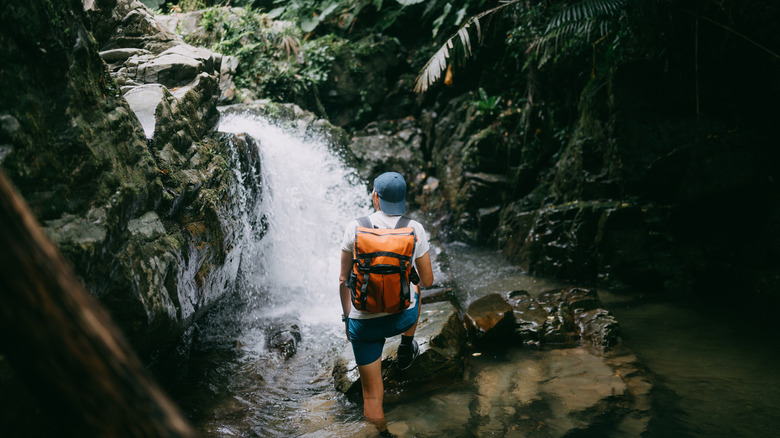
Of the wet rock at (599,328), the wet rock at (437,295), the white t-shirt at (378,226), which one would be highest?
the white t-shirt at (378,226)

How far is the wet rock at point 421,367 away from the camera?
4.03 meters

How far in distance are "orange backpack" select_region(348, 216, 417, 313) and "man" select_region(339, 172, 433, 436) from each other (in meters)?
0.14

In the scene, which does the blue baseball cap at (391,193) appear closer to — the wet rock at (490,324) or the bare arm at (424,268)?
the bare arm at (424,268)

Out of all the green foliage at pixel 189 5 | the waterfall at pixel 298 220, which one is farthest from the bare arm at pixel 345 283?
the green foliage at pixel 189 5

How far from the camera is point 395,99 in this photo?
12.3 meters

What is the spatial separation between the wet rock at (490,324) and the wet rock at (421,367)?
0.47 metres

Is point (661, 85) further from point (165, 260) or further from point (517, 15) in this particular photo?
point (165, 260)

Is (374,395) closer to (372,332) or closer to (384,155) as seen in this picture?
(372,332)

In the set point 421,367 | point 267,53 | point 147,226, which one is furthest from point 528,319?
point 267,53

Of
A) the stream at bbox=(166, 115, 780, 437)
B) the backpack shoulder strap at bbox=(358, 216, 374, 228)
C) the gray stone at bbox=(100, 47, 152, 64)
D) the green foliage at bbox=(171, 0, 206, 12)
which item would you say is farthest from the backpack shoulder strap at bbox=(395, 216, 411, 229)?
the green foliage at bbox=(171, 0, 206, 12)

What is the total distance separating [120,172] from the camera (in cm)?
309

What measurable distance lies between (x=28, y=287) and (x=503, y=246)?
8.20 metres

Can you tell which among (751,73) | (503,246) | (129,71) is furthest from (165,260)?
(751,73)

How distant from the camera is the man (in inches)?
118
